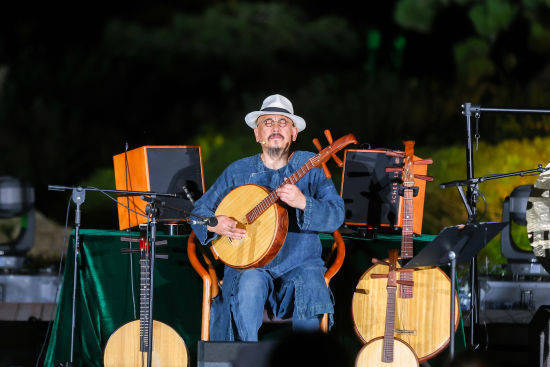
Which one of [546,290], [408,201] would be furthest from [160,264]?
[546,290]

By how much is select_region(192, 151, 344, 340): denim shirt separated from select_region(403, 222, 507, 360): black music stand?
1.83 ft

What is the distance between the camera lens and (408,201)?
435 centimetres

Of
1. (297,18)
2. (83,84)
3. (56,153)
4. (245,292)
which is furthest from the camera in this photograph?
(297,18)

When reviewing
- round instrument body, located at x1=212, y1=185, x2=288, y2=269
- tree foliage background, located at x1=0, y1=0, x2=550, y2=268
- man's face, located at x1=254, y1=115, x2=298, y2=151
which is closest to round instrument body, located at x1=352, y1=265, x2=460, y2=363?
round instrument body, located at x1=212, y1=185, x2=288, y2=269

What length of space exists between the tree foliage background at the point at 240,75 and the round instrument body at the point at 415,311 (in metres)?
4.61

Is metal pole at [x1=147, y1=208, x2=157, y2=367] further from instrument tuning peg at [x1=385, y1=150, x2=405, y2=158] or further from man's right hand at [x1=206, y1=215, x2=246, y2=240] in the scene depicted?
instrument tuning peg at [x1=385, y1=150, x2=405, y2=158]

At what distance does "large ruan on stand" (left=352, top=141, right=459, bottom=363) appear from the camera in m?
4.34

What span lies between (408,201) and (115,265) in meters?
1.90

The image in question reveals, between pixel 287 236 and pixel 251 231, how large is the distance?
0.27 metres

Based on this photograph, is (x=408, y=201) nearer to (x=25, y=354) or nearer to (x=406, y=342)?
(x=406, y=342)

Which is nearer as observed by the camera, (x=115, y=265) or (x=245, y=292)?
(x=245, y=292)

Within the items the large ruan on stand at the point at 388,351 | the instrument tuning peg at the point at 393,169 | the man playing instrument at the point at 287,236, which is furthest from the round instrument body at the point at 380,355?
the instrument tuning peg at the point at 393,169

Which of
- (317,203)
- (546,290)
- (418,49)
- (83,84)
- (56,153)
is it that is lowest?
(546,290)

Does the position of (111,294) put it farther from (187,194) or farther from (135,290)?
(187,194)
